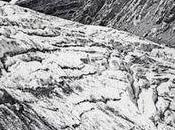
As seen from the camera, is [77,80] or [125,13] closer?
[77,80]

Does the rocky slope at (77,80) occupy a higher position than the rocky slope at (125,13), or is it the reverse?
the rocky slope at (125,13)

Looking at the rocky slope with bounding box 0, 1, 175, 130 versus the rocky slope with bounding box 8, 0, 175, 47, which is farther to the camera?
the rocky slope with bounding box 8, 0, 175, 47

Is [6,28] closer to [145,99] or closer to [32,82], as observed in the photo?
[32,82]

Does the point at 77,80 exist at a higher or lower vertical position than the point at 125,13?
lower

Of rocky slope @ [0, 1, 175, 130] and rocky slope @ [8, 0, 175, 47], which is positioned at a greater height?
rocky slope @ [8, 0, 175, 47]

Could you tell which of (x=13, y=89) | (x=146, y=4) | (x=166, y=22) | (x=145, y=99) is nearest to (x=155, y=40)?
(x=166, y=22)
